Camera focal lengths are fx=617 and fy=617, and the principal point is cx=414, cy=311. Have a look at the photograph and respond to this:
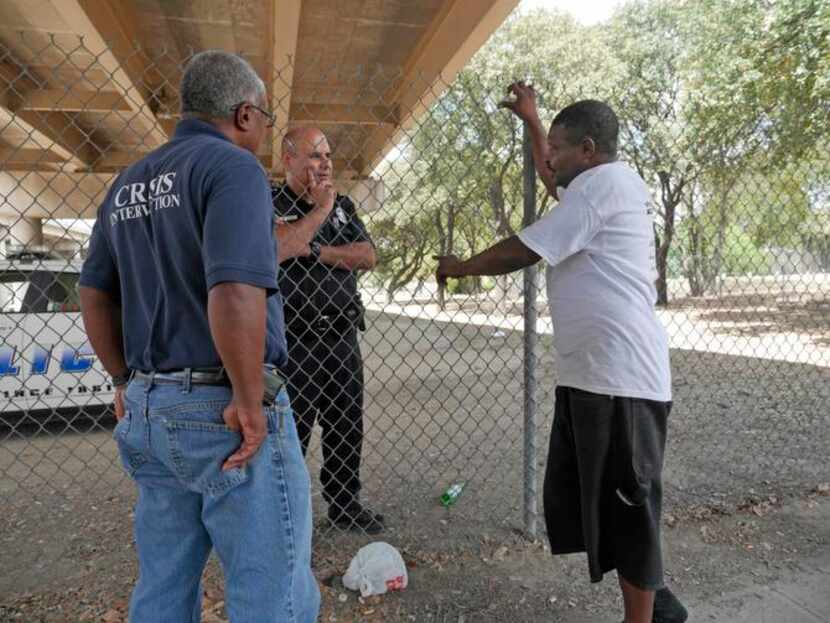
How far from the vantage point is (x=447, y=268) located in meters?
2.37

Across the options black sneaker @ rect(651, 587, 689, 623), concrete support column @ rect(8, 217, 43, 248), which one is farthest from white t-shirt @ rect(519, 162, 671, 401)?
concrete support column @ rect(8, 217, 43, 248)

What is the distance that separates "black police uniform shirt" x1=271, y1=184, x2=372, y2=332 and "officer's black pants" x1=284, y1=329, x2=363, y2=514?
0.12m

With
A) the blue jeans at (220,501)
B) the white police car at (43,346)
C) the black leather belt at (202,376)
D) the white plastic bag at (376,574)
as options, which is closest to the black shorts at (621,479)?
the white plastic bag at (376,574)

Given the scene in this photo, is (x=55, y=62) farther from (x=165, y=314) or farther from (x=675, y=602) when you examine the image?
(x=675, y=602)

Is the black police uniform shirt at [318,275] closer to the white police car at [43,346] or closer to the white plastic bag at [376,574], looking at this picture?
the white plastic bag at [376,574]

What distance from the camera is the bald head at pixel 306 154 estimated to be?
111 inches

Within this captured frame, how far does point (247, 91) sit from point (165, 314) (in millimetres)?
638

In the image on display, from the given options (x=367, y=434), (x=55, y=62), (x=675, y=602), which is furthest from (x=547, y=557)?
(x=55, y=62)

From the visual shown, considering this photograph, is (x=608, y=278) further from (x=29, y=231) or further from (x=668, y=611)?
(x=29, y=231)

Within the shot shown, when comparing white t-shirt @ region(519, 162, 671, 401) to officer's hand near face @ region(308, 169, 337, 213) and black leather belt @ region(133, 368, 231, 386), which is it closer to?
officer's hand near face @ region(308, 169, 337, 213)

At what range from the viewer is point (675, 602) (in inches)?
98.0

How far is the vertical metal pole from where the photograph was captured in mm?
3055

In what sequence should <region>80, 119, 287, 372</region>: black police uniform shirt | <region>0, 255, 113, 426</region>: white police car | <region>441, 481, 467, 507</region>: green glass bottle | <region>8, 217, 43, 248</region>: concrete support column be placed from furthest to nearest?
<region>8, 217, 43, 248</region>: concrete support column, <region>0, 255, 113, 426</region>: white police car, <region>441, 481, 467, 507</region>: green glass bottle, <region>80, 119, 287, 372</region>: black police uniform shirt

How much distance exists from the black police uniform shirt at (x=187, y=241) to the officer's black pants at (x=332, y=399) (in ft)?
4.40
